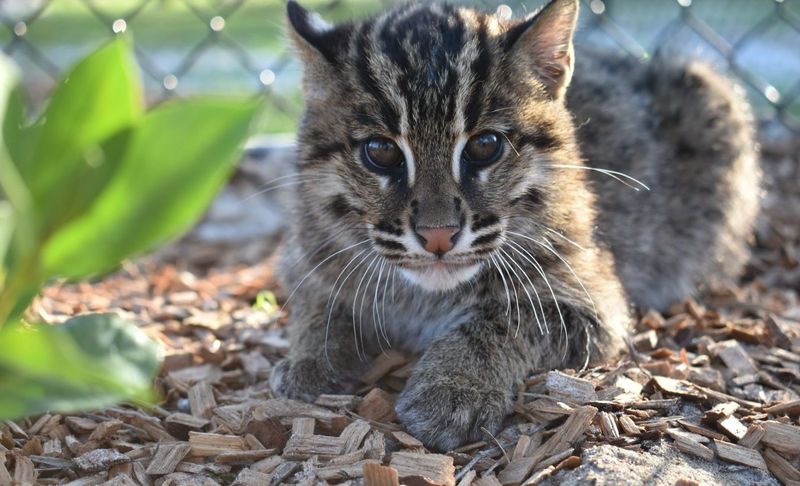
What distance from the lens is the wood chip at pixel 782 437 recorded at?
2971 mm

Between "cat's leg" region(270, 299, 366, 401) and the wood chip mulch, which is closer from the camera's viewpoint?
the wood chip mulch

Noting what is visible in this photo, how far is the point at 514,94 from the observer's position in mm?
→ 3461

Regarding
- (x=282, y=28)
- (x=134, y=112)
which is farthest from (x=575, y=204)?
(x=134, y=112)

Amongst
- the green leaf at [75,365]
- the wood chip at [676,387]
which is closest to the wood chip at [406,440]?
the wood chip at [676,387]

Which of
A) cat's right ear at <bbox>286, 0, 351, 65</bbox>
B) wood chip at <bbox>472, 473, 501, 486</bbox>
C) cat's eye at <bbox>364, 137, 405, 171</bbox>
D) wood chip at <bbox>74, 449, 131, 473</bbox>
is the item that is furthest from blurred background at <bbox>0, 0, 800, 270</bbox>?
wood chip at <bbox>472, 473, 501, 486</bbox>

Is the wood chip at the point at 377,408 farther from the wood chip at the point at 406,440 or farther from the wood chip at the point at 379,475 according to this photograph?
the wood chip at the point at 379,475

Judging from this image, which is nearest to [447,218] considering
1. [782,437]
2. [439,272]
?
[439,272]

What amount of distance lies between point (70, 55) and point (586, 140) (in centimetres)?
717

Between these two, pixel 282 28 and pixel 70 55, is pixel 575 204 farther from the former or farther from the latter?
pixel 70 55

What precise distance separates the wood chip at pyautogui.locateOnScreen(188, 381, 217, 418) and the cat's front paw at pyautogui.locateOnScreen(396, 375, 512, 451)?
2.38ft

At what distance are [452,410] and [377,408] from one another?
1.05 ft

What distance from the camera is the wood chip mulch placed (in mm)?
2875

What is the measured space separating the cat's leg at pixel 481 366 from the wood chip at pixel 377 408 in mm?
70

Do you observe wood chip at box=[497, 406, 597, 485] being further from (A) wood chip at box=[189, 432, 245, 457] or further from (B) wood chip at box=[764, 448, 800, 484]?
(A) wood chip at box=[189, 432, 245, 457]
